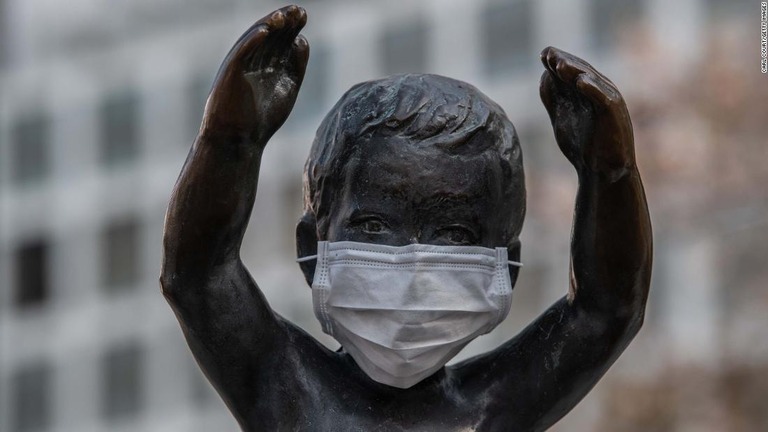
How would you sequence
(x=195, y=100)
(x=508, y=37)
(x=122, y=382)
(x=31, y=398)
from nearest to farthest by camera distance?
(x=508, y=37) < (x=195, y=100) < (x=122, y=382) < (x=31, y=398)

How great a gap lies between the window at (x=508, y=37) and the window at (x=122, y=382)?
8.51m

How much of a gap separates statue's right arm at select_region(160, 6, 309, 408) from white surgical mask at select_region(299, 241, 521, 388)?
0.52ft

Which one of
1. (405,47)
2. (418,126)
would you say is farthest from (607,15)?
(418,126)

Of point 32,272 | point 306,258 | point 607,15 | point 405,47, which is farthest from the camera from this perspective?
point 32,272

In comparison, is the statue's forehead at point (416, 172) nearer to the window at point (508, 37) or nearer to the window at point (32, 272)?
the window at point (508, 37)

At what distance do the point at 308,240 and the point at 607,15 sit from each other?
63.3ft

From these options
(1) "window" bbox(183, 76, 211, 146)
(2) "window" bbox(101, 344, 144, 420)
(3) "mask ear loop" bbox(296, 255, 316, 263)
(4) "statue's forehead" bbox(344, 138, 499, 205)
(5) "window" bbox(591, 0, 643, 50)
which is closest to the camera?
(4) "statue's forehead" bbox(344, 138, 499, 205)

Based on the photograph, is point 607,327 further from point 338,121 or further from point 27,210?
point 27,210

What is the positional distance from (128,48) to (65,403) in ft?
21.4

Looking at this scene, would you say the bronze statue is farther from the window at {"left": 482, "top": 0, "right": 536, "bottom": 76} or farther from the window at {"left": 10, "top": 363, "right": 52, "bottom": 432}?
the window at {"left": 10, "top": 363, "right": 52, "bottom": 432}

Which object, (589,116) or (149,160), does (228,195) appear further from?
(149,160)

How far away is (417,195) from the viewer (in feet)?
9.53

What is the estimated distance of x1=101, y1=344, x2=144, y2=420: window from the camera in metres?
27.3

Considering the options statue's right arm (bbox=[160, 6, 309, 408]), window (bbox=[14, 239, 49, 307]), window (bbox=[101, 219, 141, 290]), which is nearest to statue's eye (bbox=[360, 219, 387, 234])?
statue's right arm (bbox=[160, 6, 309, 408])
